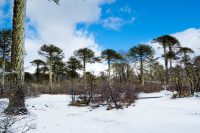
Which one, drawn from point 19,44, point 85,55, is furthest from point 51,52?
point 19,44

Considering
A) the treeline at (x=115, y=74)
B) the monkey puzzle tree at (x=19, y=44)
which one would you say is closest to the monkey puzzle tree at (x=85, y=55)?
the treeline at (x=115, y=74)

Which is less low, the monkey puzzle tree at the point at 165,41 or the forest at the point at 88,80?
the monkey puzzle tree at the point at 165,41

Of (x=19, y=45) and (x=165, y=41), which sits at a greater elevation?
(x=165, y=41)

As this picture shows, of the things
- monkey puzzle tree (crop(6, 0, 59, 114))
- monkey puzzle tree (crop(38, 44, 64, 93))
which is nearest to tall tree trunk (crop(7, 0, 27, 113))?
monkey puzzle tree (crop(6, 0, 59, 114))

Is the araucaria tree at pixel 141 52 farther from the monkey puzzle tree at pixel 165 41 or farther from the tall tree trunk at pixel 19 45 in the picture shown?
the tall tree trunk at pixel 19 45

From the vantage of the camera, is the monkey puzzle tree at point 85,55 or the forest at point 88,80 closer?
the forest at point 88,80

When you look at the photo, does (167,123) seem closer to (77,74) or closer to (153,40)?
(153,40)

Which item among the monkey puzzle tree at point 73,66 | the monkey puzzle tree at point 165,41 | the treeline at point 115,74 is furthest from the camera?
the monkey puzzle tree at point 73,66

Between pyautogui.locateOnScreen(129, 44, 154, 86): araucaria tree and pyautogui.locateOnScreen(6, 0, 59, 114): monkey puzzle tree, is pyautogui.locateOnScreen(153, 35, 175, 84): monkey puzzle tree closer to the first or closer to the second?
pyautogui.locateOnScreen(129, 44, 154, 86): araucaria tree

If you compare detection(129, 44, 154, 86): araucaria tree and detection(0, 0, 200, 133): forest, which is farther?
detection(129, 44, 154, 86): araucaria tree

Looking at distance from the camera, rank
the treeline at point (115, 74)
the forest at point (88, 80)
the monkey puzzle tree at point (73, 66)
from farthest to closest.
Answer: the monkey puzzle tree at point (73, 66)
the treeline at point (115, 74)
the forest at point (88, 80)

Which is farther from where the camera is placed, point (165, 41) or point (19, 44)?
point (165, 41)

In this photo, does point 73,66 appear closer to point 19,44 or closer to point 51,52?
point 51,52

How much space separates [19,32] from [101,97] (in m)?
6.42
